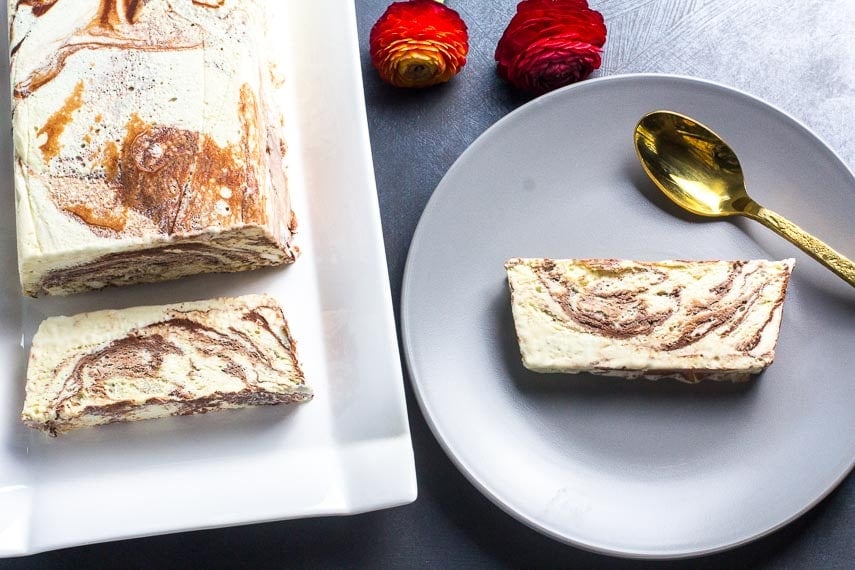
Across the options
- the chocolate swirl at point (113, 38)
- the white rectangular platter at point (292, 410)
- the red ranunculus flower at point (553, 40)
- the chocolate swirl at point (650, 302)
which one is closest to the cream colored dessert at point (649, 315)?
the chocolate swirl at point (650, 302)

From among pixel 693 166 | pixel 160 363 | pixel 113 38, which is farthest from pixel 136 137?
pixel 693 166

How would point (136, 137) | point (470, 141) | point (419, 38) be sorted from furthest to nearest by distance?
point (470, 141) → point (419, 38) → point (136, 137)

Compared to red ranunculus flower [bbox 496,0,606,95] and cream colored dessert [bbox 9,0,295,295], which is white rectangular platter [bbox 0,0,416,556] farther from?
red ranunculus flower [bbox 496,0,606,95]

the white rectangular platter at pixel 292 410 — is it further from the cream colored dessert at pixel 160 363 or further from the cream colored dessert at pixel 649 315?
the cream colored dessert at pixel 649 315

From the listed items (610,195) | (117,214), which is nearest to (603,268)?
(610,195)

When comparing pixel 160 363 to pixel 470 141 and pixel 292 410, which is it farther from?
pixel 470 141
